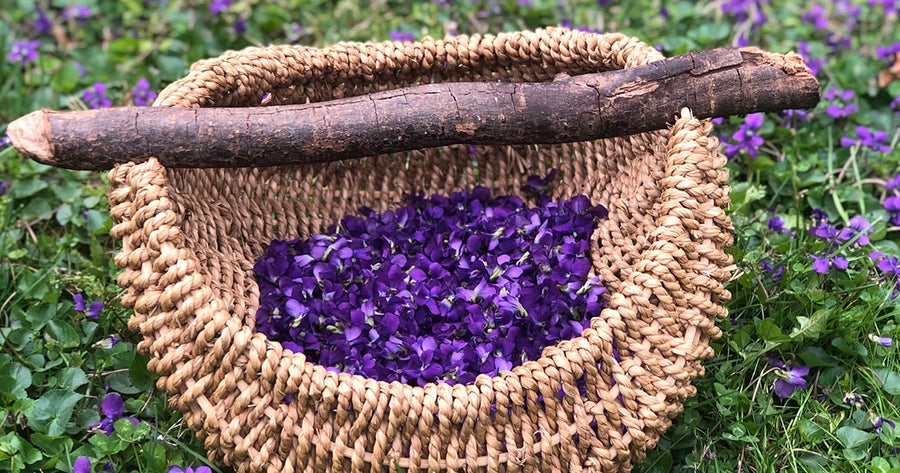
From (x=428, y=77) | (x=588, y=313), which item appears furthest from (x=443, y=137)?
(x=588, y=313)

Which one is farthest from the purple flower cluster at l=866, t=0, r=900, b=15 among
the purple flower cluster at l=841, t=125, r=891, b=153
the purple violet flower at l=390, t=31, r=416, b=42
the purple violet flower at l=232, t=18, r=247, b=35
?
the purple violet flower at l=232, t=18, r=247, b=35

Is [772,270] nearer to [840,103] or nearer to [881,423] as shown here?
[881,423]

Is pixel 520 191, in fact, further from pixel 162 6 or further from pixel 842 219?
pixel 162 6

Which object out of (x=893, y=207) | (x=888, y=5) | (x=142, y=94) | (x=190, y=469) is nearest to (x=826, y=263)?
(x=893, y=207)

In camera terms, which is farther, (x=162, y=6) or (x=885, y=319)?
(x=162, y=6)

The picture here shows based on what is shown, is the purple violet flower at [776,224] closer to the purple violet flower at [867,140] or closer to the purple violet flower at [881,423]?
the purple violet flower at [867,140]

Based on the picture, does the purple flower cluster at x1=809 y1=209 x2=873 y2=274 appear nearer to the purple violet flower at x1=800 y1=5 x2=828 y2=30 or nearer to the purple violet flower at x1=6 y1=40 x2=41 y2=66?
the purple violet flower at x1=800 y1=5 x2=828 y2=30
